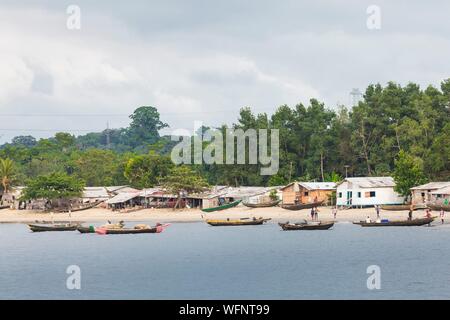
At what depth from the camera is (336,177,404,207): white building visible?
266 feet

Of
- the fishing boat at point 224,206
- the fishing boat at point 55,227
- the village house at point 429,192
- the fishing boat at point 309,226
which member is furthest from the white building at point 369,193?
the fishing boat at point 55,227

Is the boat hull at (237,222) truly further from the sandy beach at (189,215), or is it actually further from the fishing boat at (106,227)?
the fishing boat at (106,227)

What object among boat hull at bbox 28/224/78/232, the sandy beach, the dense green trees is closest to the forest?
the dense green trees

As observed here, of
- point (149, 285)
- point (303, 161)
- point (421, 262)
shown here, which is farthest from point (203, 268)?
point (303, 161)

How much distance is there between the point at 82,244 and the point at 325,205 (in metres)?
28.8

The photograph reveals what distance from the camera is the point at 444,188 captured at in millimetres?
75812

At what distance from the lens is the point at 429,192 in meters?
76.6

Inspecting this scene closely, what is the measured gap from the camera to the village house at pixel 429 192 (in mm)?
75438

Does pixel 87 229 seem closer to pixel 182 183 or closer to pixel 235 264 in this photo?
pixel 182 183

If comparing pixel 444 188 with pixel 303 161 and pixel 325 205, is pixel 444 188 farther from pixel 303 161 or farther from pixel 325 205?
pixel 303 161

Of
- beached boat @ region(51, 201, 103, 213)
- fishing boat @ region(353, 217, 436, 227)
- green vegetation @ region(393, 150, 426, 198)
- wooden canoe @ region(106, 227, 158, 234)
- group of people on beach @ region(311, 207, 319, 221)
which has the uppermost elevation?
green vegetation @ region(393, 150, 426, 198)

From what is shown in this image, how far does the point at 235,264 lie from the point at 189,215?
35.7m

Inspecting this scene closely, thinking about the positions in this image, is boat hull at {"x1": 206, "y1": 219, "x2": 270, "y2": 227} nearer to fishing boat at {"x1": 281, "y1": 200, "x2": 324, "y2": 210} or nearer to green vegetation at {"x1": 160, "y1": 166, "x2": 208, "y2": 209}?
fishing boat at {"x1": 281, "y1": 200, "x2": 324, "y2": 210}

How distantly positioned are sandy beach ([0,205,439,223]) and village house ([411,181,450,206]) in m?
2.09
